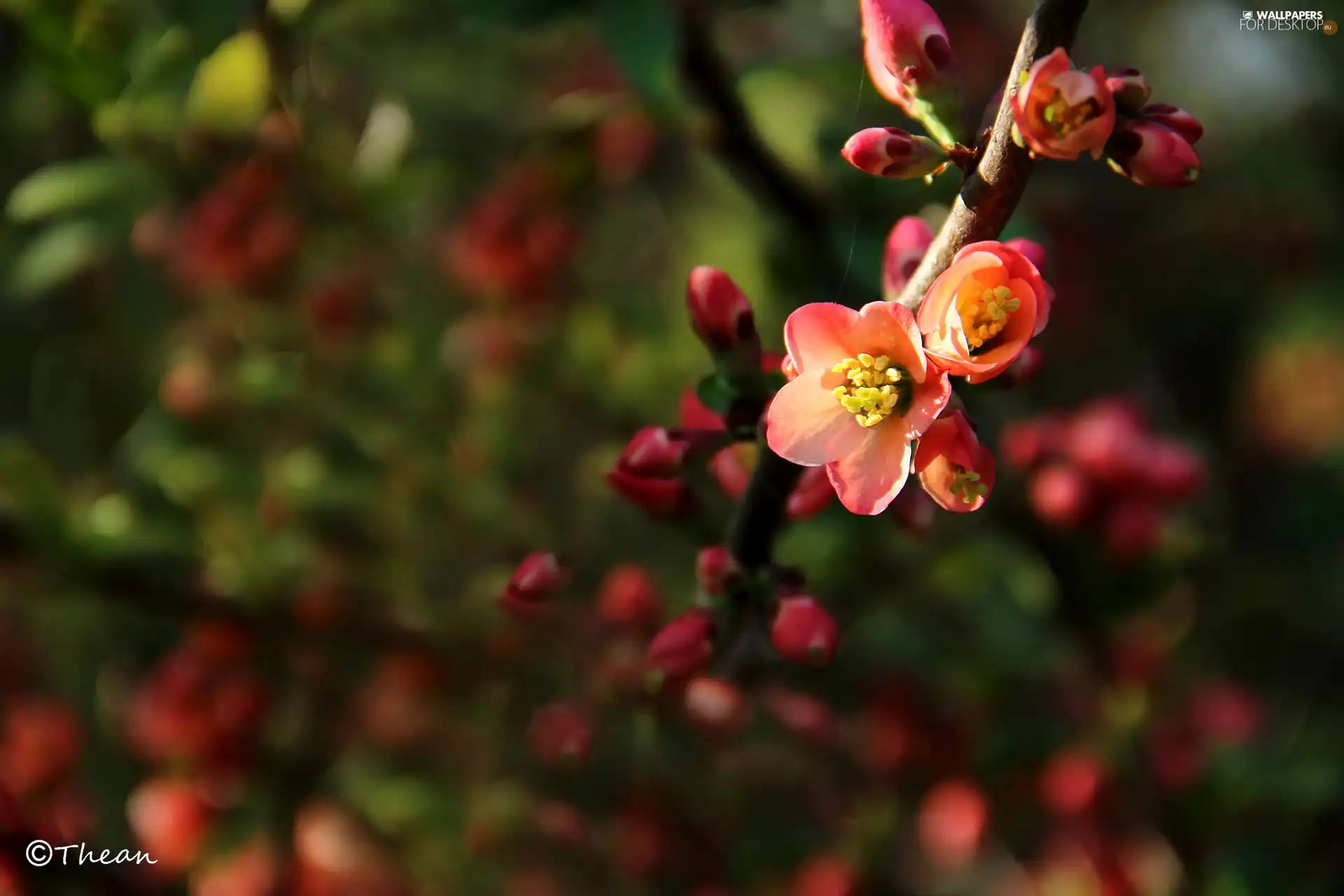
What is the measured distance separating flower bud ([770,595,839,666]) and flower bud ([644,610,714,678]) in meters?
0.08

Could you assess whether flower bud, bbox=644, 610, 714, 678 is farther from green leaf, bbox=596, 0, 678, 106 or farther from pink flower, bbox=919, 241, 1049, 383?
green leaf, bbox=596, 0, 678, 106

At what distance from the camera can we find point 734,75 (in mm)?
2107

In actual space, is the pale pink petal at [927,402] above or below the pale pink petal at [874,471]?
above

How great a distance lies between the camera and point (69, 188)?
202 centimetres

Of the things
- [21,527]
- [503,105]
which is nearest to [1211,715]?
[21,527]

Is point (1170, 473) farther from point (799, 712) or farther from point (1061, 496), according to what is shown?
point (799, 712)

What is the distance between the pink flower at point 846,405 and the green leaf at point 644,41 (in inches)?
26.2

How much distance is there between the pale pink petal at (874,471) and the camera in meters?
1.02

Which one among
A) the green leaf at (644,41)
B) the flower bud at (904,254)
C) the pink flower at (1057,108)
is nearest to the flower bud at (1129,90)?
the pink flower at (1057,108)

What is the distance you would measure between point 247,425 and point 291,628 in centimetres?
55

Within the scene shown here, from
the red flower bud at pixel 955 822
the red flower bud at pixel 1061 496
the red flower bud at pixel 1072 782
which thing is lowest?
the red flower bud at pixel 955 822

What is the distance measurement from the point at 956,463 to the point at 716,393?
294 mm

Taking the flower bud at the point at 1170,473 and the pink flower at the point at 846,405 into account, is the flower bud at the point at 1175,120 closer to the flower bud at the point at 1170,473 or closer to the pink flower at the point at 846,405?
the pink flower at the point at 846,405

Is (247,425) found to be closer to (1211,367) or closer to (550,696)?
(550,696)
